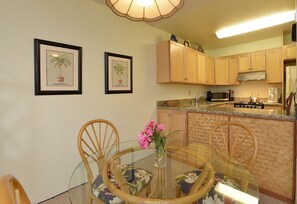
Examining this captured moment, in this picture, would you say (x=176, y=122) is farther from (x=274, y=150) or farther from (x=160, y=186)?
(x=160, y=186)

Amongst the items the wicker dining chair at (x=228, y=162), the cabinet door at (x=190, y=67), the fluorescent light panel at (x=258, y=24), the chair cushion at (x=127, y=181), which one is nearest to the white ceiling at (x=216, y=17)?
the fluorescent light panel at (x=258, y=24)

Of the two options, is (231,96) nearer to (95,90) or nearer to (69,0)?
(95,90)

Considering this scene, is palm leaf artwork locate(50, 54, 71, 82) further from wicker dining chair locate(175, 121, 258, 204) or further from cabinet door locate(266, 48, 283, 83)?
cabinet door locate(266, 48, 283, 83)

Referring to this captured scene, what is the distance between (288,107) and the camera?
201cm

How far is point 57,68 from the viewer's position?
1.98 metres

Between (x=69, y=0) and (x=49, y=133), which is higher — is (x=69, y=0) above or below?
above

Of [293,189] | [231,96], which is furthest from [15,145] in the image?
[231,96]

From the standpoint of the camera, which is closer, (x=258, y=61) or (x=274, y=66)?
(x=274, y=66)

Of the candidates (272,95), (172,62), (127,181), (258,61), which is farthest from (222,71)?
(127,181)

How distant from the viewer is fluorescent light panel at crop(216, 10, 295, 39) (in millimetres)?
2778

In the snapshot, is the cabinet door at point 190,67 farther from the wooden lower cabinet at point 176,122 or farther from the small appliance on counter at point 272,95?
the small appliance on counter at point 272,95

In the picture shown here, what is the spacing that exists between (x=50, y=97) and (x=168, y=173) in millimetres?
1529

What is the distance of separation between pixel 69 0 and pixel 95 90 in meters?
1.13

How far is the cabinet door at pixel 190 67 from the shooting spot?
11.5 feet
